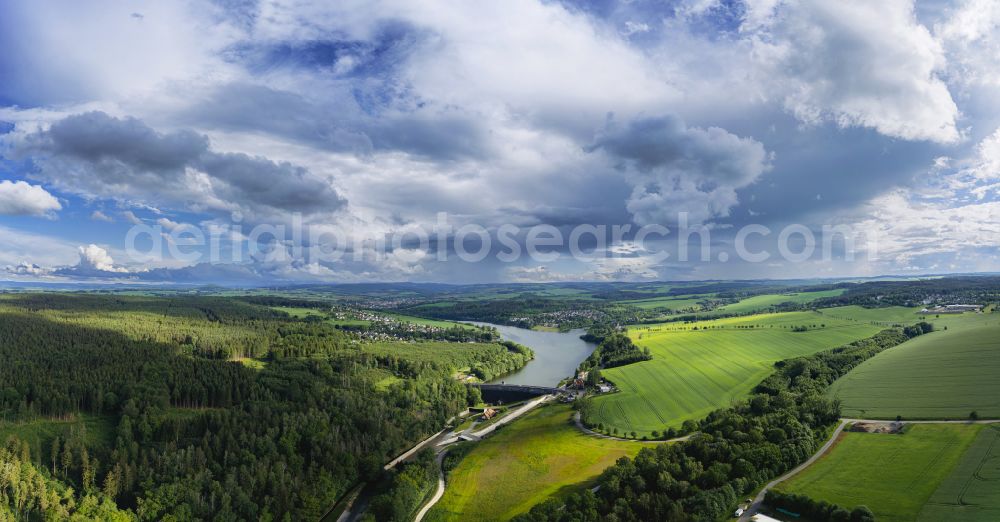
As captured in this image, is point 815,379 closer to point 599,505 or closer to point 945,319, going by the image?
point 599,505

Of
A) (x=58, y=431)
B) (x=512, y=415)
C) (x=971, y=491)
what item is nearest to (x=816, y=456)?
(x=971, y=491)

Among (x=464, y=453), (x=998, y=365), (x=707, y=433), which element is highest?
(x=998, y=365)

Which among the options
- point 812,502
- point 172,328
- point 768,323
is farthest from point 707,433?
point 172,328

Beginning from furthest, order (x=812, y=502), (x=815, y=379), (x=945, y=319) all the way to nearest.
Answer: (x=945, y=319), (x=815, y=379), (x=812, y=502)

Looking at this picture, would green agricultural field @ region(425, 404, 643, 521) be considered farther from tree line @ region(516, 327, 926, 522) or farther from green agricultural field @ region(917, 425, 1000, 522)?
green agricultural field @ region(917, 425, 1000, 522)

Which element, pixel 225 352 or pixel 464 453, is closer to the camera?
pixel 464 453

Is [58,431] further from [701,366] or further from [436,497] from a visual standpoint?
[701,366]

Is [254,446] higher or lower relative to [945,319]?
lower

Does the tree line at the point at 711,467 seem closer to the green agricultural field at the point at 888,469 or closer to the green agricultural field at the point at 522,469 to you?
the green agricultural field at the point at 888,469
